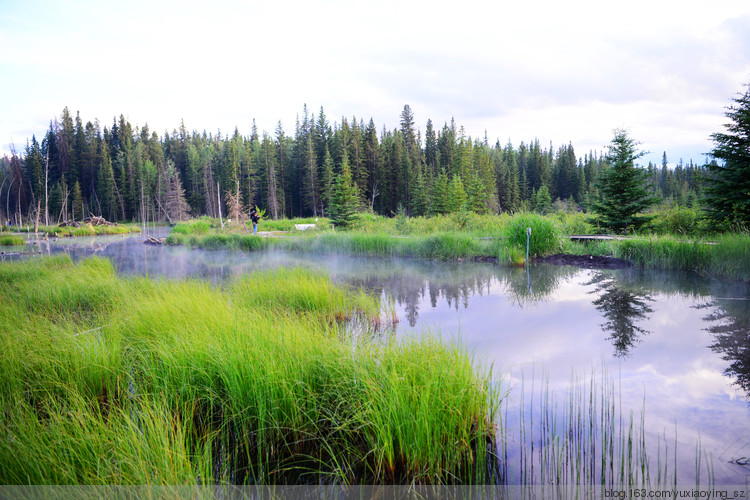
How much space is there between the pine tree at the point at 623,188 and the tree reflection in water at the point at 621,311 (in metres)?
6.44

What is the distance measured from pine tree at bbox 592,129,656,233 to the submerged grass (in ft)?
47.3

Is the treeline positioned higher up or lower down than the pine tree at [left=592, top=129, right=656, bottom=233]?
higher up

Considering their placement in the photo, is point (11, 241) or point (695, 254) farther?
point (11, 241)

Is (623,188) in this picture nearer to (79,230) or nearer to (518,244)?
(518,244)

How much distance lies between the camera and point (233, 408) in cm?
293

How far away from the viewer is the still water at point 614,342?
316 centimetres

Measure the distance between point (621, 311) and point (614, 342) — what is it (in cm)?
198

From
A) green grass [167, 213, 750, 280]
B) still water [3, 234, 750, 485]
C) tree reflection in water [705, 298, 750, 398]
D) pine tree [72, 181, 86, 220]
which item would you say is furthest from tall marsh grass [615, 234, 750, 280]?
pine tree [72, 181, 86, 220]

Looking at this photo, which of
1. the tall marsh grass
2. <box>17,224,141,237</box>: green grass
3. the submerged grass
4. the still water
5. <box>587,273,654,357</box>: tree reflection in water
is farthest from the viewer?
<box>17,224,141,237</box>: green grass

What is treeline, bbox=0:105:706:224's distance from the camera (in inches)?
1849

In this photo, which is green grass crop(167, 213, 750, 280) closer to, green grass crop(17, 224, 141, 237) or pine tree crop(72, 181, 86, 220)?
green grass crop(17, 224, 141, 237)

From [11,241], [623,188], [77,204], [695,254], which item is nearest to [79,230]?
[11,241]

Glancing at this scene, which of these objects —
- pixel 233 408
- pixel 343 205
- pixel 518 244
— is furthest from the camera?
pixel 343 205

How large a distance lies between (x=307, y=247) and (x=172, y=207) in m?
37.9
